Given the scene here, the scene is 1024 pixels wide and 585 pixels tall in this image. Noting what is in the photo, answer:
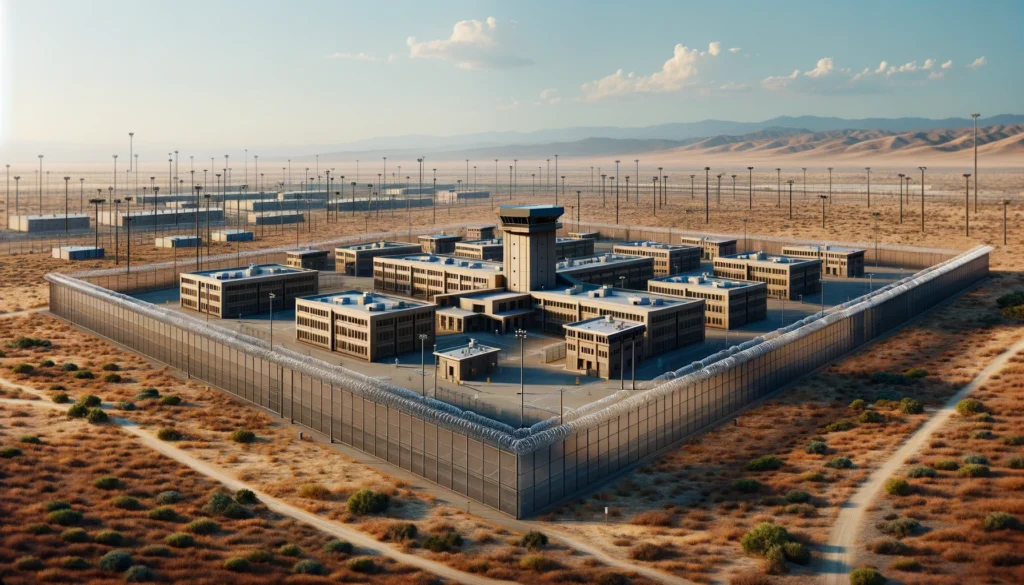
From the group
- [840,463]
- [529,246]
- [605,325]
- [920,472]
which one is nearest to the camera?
[920,472]

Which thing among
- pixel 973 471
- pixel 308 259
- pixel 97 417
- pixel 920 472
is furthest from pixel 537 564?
pixel 308 259

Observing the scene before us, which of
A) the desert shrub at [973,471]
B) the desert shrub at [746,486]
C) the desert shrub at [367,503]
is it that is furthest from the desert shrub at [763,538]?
the desert shrub at [367,503]

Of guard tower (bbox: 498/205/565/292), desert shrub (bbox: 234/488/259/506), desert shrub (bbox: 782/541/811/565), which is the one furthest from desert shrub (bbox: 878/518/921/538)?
guard tower (bbox: 498/205/565/292)

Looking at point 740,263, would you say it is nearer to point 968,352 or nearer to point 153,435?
point 968,352

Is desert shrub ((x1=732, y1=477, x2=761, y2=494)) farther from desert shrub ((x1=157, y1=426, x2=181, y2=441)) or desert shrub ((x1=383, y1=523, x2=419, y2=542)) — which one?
desert shrub ((x1=157, y1=426, x2=181, y2=441))

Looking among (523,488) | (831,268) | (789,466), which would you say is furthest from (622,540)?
(831,268)

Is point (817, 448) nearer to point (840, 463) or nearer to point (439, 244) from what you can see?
point (840, 463)
